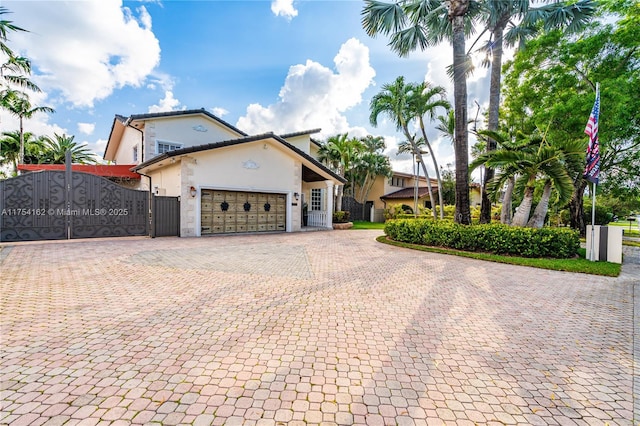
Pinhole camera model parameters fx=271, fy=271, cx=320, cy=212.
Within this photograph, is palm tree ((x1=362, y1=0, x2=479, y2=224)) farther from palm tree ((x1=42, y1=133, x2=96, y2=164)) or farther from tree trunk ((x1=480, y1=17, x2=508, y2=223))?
palm tree ((x1=42, y1=133, x2=96, y2=164))

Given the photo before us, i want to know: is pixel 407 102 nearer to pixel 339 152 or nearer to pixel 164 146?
pixel 339 152

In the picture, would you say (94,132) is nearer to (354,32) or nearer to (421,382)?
(354,32)

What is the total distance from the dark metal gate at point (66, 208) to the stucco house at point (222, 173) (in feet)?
6.77

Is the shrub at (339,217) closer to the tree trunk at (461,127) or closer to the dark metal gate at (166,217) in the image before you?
the tree trunk at (461,127)

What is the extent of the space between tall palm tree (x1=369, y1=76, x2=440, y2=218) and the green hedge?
9.48 m

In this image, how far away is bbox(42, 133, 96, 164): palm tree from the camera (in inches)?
1254

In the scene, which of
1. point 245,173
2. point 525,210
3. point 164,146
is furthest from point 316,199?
point 525,210

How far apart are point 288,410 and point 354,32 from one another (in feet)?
49.2

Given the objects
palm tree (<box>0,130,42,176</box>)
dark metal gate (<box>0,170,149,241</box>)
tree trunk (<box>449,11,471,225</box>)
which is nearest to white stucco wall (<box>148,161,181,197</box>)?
dark metal gate (<box>0,170,149,241</box>)

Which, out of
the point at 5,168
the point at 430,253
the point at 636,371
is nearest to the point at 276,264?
the point at 430,253

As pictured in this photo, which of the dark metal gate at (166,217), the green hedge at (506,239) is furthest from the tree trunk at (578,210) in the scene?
the dark metal gate at (166,217)

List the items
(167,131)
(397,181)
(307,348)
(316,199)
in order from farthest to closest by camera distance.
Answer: (397,181) < (316,199) < (167,131) < (307,348)

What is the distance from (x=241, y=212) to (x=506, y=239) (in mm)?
11884

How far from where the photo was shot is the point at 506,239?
938 cm
